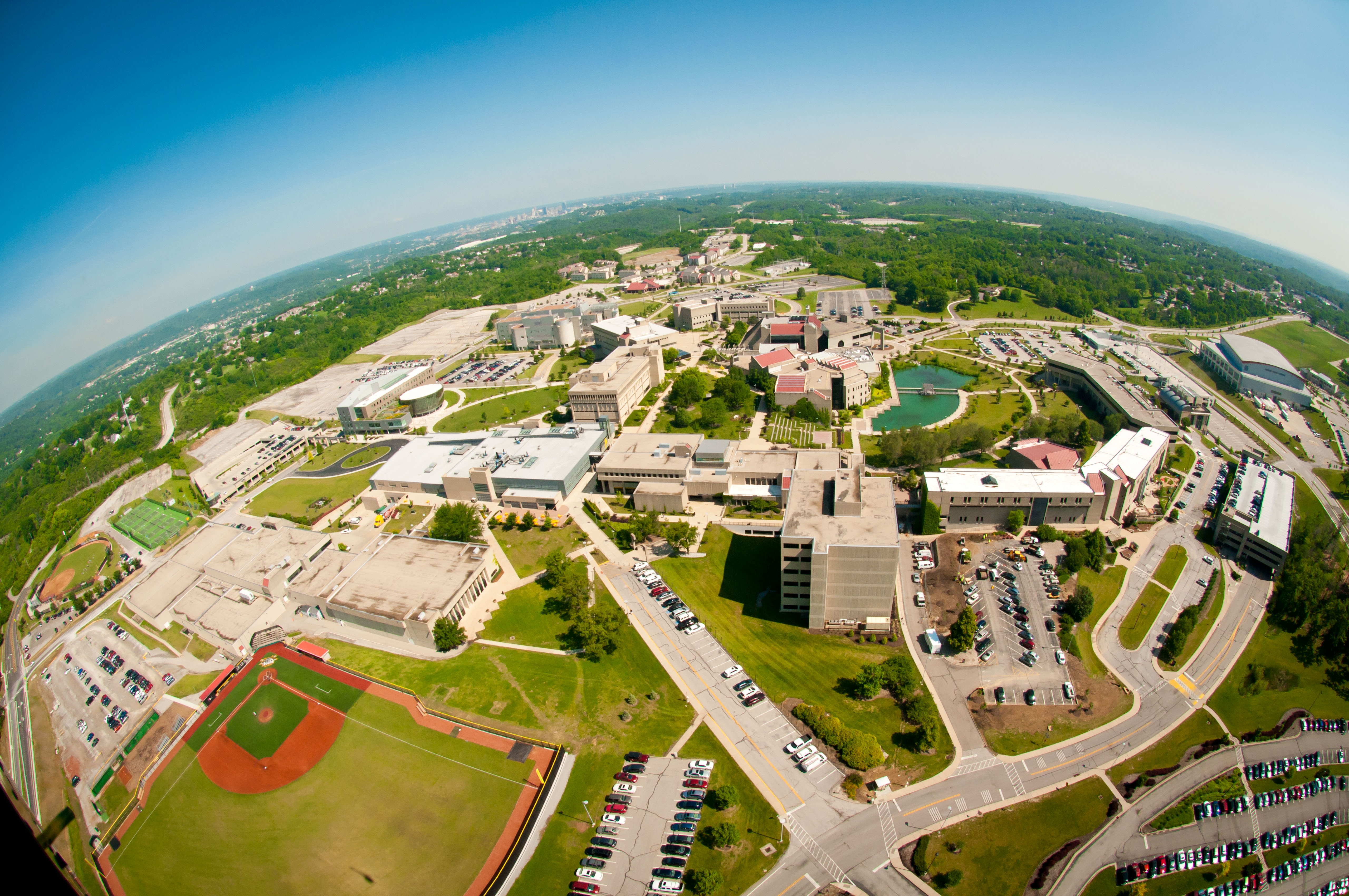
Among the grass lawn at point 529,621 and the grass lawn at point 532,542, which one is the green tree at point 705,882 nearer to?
the grass lawn at point 529,621

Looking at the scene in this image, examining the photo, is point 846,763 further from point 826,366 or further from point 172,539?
point 172,539

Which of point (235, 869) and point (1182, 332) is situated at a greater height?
point (1182, 332)

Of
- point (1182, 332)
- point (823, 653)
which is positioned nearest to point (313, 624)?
point (823, 653)

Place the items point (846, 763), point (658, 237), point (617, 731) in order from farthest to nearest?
point (658, 237), point (617, 731), point (846, 763)

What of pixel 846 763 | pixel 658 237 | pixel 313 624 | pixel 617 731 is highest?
pixel 658 237

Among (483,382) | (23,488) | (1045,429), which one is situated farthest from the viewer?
(483,382)

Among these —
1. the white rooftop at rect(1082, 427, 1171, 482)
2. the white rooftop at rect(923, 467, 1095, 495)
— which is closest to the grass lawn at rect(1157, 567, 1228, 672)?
the white rooftop at rect(923, 467, 1095, 495)

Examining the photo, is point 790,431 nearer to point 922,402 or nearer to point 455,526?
point 922,402

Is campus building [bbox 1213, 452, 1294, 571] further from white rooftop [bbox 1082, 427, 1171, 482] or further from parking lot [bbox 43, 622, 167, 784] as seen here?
parking lot [bbox 43, 622, 167, 784]
